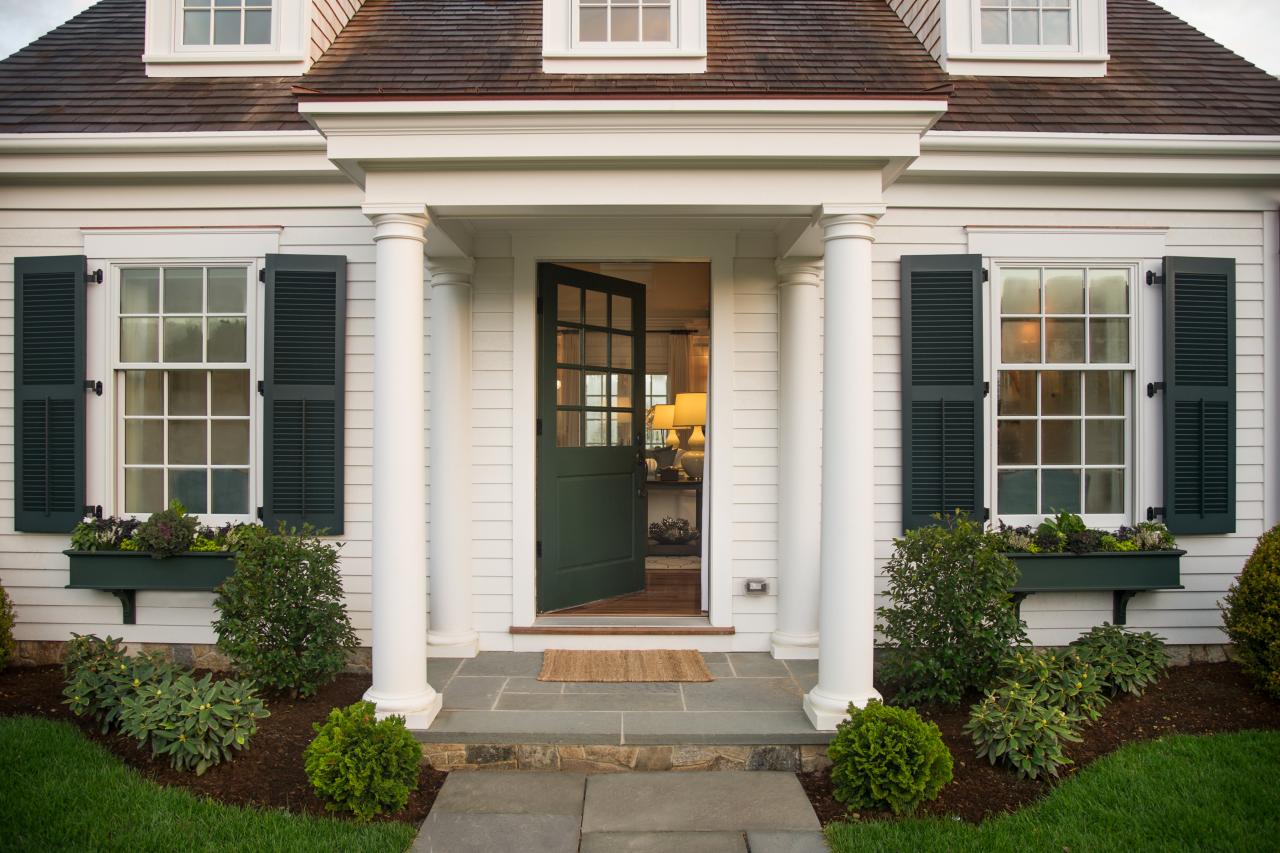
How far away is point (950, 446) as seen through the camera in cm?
479

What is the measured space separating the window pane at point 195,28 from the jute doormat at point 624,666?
4.63 m

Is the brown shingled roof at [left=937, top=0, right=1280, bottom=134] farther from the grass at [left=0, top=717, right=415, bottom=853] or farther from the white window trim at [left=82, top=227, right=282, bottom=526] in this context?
the grass at [left=0, top=717, right=415, bottom=853]

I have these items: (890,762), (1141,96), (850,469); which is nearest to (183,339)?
(850,469)

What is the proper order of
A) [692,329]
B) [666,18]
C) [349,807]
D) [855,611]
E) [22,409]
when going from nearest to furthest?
1. [349,807]
2. [855,611]
3. [666,18]
4. [22,409]
5. [692,329]

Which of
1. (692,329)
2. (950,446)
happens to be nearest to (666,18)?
(950,446)

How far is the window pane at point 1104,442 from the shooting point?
4.95 meters

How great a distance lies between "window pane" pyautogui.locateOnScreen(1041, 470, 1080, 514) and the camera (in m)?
4.93

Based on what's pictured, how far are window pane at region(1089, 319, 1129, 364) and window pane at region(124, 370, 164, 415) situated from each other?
A: 586 centimetres

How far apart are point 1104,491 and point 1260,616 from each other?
1044 millimetres

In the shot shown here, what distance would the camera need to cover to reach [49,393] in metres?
4.84

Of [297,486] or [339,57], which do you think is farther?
[297,486]

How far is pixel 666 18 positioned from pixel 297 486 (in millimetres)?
3528

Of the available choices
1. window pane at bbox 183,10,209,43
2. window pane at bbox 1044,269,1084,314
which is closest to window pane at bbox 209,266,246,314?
window pane at bbox 183,10,209,43

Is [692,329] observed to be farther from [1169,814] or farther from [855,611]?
[1169,814]
